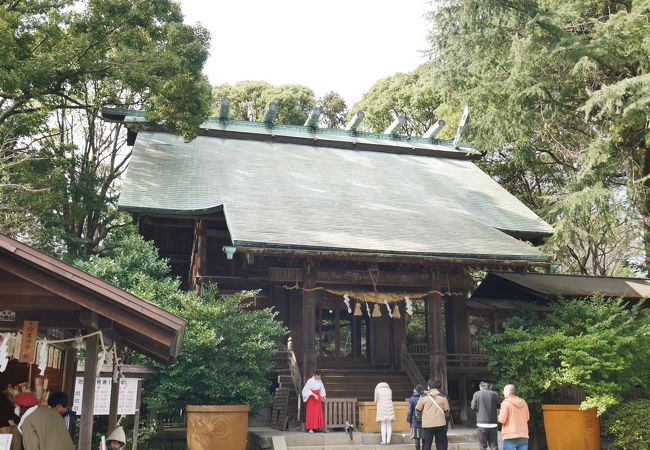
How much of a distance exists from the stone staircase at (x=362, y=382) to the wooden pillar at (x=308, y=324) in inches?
81.2

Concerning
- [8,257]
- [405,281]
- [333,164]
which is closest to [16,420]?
[8,257]

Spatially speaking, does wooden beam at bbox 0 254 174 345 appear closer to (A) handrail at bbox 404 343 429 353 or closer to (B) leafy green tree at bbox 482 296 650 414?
(B) leafy green tree at bbox 482 296 650 414

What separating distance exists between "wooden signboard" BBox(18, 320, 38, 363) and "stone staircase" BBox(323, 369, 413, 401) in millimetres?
10511

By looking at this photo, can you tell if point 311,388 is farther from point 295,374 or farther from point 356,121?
point 356,121

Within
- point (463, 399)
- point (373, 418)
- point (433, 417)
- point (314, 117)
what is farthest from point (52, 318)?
point (314, 117)

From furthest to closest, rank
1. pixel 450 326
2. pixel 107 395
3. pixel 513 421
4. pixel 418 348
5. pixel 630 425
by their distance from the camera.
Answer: pixel 418 348 → pixel 450 326 → pixel 630 425 → pixel 513 421 → pixel 107 395

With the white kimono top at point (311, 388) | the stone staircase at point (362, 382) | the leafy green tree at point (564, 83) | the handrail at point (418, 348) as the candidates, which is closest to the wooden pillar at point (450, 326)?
the handrail at point (418, 348)

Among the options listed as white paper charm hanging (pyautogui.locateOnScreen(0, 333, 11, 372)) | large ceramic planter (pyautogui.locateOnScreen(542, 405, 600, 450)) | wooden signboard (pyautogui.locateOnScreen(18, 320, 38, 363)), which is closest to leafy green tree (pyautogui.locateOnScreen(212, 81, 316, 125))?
large ceramic planter (pyautogui.locateOnScreen(542, 405, 600, 450))

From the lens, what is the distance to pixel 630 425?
1366 cm

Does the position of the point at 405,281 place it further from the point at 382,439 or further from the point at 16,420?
the point at 16,420

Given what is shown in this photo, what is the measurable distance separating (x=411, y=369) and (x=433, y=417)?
679 cm

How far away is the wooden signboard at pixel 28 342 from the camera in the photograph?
7.42 meters

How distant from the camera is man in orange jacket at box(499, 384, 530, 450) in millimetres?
11281

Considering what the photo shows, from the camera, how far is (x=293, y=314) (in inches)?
758
